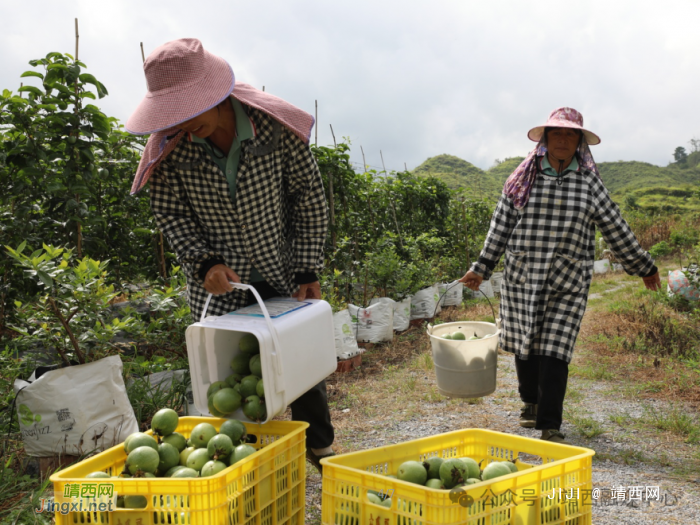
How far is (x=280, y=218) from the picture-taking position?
2.26 m

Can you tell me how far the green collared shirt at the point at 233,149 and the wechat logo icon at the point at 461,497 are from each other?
4.37ft

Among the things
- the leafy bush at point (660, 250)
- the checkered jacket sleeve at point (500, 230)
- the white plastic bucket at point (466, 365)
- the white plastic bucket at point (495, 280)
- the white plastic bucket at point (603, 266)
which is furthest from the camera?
the leafy bush at point (660, 250)

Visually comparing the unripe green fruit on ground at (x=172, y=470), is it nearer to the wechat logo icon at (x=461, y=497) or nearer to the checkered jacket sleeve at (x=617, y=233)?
the wechat logo icon at (x=461, y=497)

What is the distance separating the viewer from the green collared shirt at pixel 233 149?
2.07 metres

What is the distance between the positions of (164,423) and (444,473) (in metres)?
0.86

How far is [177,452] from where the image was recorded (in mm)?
1660

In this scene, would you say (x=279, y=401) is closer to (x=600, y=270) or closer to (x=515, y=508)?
(x=515, y=508)

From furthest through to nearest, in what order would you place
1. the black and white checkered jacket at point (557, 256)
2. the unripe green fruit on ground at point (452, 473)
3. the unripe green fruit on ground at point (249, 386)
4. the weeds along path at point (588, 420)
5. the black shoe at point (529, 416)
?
the black shoe at point (529, 416)
the black and white checkered jacket at point (557, 256)
the weeds along path at point (588, 420)
the unripe green fruit on ground at point (249, 386)
the unripe green fruit on ground at point (452, 473)

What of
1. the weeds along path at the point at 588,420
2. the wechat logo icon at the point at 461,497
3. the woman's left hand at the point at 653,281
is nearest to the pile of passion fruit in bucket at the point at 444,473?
the wechat logo icon at the point at 461,497

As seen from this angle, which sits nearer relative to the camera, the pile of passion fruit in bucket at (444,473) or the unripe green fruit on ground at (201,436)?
the pile of passion fruit in bucket at (444,473)

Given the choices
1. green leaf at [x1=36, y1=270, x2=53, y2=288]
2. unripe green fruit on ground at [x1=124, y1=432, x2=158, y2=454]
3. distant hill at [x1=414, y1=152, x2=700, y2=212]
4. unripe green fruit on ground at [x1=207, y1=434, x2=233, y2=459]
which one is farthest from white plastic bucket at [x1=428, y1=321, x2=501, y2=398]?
distant hill at [x1=414, y1=152, x2=700, y2=212]

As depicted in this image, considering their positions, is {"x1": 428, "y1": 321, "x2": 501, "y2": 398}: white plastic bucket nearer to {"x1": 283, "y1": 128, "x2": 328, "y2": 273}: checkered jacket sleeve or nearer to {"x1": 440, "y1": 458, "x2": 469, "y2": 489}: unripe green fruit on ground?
{"x1": 283, "y1": 128, "x2": 328, "y2": 273}: checkered jacket sleeve

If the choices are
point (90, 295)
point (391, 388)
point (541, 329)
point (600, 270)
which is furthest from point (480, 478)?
point (600, 270)

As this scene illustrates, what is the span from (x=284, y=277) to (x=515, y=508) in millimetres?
1274
